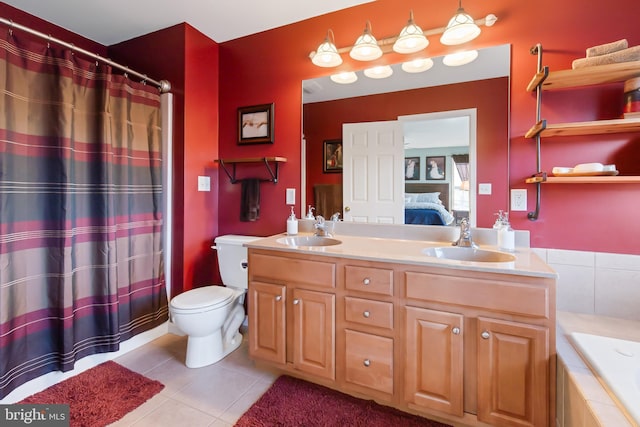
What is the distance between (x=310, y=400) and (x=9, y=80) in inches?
87.3

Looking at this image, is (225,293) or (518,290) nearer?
(518,290)

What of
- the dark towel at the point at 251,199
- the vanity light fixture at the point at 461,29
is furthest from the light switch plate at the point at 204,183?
the vanity light fixture at the point at 461,29

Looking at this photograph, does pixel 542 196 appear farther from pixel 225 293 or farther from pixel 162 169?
pixel 162 169

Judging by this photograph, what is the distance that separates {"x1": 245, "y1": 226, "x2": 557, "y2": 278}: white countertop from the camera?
118 cm

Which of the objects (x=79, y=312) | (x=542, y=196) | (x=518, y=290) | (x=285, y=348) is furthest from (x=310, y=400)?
(x=542, y=196)

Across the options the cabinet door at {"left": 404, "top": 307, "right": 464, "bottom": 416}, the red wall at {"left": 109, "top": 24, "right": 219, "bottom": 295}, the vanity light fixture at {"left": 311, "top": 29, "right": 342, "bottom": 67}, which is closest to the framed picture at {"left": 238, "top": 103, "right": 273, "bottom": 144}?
the red wall at {"left": 109, "top": 24, "right": 219, "bottom": 295}

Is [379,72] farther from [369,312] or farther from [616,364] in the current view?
[616,364]

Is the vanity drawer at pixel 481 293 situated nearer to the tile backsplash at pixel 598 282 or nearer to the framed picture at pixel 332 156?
the tile backsplash at pixel 598 282

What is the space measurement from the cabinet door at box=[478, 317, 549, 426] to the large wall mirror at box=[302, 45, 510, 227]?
2.27 feet

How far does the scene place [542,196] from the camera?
62.2 inches

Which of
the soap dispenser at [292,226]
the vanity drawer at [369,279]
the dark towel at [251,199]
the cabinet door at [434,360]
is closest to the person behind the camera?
the cabinet door at [434,360]

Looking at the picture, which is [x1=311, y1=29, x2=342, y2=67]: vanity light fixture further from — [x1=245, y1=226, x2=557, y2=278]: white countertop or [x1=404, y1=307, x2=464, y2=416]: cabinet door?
[x1=404, y1=307, x2=464, y2=416]: cabinet door

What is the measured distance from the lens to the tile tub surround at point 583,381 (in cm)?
86

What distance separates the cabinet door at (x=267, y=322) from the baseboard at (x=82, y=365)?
0.96 m
